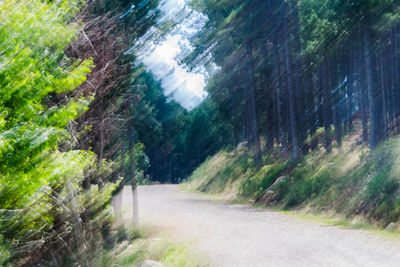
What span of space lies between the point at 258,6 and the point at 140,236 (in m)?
14.4

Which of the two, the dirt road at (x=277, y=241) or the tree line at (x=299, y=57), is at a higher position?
the tree line at (x=299, y=57)

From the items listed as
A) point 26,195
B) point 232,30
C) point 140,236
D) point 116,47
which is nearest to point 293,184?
point 140,236

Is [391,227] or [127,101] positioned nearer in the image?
[391,227]

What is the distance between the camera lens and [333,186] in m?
16.4

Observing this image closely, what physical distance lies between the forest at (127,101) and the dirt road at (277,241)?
5.36ft

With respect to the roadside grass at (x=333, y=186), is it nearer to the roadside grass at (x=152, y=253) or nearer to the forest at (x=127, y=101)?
the forest at (x=127, y=101)

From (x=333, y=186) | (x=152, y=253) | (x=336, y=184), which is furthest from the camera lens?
(x=336, y=184)

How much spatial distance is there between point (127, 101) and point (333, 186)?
8.23 meters

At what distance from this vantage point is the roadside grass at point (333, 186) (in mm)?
12352

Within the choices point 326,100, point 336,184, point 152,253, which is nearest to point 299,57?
point 326,100

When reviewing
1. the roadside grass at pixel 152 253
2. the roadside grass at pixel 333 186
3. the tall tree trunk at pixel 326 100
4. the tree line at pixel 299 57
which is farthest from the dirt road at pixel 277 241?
the tall tree trunk at pixel 326 100

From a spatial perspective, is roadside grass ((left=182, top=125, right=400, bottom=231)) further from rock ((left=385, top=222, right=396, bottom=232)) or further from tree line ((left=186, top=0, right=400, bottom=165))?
tree line ((left=186, top=0, right=400, bottom=165))

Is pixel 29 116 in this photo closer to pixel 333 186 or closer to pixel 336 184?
pixel 333 186

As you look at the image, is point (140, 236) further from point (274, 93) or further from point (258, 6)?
point (274, 93)
